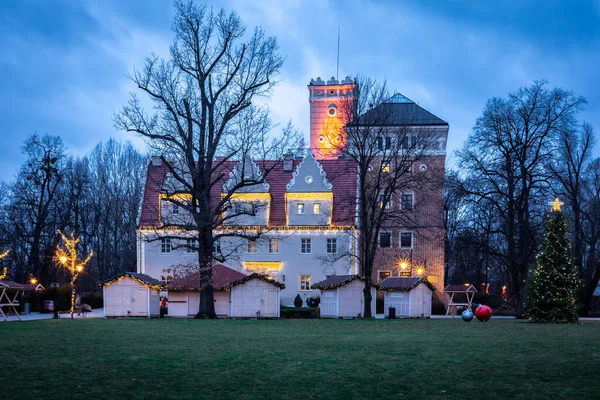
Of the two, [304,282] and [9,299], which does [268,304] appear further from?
[304,282]

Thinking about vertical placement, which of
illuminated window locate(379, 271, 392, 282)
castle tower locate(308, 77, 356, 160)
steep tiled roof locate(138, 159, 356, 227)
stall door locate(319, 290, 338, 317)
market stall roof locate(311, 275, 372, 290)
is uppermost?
castle tower locate(308, 77, 356, 160)

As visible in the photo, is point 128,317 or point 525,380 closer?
point 525,380

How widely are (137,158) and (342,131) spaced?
112 ft

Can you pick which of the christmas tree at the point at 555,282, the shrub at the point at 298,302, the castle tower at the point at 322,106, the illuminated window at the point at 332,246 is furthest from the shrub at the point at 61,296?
the castle tower at the point at 322,106

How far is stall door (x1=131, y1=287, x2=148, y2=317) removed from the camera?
38219 mm

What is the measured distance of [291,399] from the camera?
Answer: 30.2 ft

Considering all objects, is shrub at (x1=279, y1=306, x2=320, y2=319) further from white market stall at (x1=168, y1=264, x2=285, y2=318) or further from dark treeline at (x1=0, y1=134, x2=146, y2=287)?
dark treeline at (x1=0, y1=134, x2=146, y2=287)

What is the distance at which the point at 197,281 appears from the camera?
4006 centimetres

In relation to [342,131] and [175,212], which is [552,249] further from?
[175,212]

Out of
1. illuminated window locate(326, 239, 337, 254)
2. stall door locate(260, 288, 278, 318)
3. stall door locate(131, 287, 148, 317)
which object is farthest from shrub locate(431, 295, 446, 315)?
stall door locate(131, 287, 148, 317)

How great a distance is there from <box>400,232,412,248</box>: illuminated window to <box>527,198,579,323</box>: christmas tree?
24033 mm

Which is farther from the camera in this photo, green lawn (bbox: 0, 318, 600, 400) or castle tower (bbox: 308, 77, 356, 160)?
castle tower (bbox: 308, 77, 356, 160)

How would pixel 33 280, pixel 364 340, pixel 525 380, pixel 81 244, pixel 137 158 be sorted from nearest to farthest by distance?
pixel 525 380 → pixel 364 340 → pixel 33 280 → pixel 81 244 → pixel 137 158

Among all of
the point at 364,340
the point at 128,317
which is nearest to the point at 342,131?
the point at 128,317
